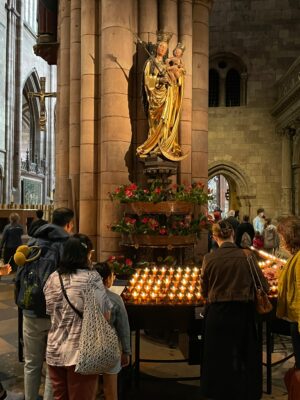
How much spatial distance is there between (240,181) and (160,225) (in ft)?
43.9

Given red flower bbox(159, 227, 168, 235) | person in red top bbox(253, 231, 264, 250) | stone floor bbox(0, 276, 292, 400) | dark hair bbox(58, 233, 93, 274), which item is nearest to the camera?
dark hair bbox(58, 233, 93, 274)

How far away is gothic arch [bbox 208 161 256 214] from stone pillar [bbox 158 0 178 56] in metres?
11.7

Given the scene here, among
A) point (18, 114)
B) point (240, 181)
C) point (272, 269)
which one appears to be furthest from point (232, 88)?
point (272, 269)

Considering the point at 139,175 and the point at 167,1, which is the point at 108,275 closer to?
the point at 139,175

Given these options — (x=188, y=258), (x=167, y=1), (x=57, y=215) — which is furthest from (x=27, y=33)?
(x=57, y=215)

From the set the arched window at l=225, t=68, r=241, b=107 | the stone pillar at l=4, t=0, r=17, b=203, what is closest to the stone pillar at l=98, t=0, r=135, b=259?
the arched window at l=225, t=68, r=241, b=107

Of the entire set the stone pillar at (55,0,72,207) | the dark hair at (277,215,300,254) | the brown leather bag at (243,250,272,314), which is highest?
the stone pillar at (55,0,72,207)

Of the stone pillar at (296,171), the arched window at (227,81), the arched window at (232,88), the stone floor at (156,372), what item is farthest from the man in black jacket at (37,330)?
the arched window at (232,88)

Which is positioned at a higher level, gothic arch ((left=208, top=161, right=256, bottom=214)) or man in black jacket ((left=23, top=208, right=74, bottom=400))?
gothic arch ((left=208, top=161, right=256, bottom=214))

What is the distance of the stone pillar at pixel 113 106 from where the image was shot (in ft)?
23.2

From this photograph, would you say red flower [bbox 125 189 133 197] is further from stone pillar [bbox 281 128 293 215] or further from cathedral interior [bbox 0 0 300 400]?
stone pillar [bbox 281 128 293 215]

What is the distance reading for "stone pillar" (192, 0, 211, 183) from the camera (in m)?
8.22

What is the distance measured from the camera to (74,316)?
109 inches

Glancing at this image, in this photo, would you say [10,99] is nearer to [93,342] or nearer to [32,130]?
[32,130]
